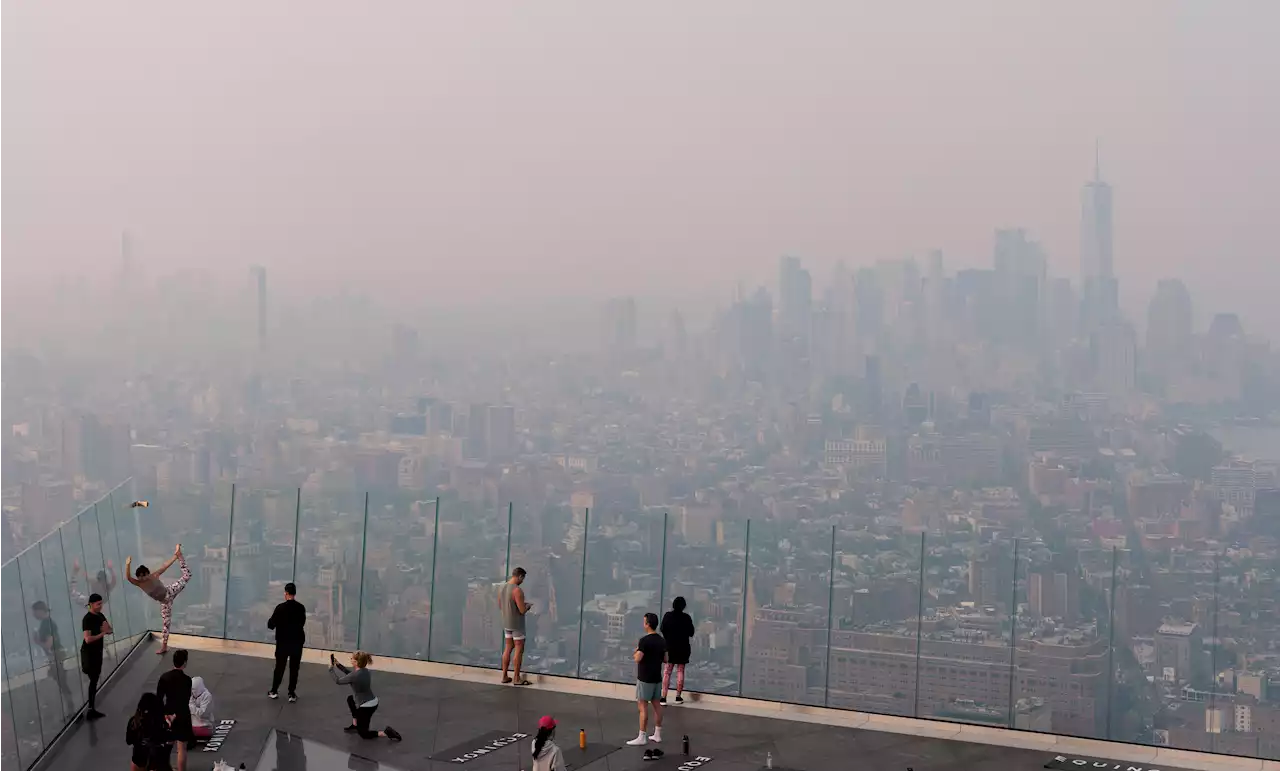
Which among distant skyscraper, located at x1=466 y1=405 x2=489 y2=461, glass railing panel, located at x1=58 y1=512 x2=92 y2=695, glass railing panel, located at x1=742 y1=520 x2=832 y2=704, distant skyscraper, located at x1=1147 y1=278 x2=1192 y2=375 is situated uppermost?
distant skyscraper, located at x1=1147 y1=278 x2=1192 y2=375

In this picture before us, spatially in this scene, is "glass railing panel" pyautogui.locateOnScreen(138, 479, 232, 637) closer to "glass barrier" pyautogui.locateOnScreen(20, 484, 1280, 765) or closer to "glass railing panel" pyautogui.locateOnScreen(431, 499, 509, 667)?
"glass barrier" pyautogui.locateOnScreen(20, 484, 1280, 765)

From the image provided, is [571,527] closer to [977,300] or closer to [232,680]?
[232,680]

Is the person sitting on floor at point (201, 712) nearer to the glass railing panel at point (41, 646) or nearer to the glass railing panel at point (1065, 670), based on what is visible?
the glass railing panel at point (41, 646)

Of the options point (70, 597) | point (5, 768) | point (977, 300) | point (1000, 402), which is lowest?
point (5, 768)

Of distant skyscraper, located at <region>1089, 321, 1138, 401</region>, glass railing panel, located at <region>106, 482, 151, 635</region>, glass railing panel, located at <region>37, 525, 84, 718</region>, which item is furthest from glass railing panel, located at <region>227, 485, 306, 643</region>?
distant skyscraper, located at <region>1089, 321, 1138, 401</region>

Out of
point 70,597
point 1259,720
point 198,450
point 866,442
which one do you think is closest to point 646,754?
point 70,597
